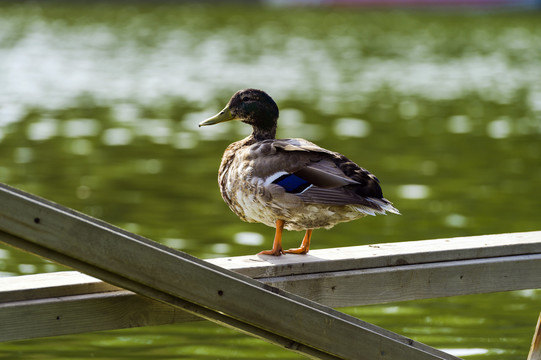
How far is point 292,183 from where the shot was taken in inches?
149

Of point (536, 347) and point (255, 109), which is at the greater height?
point (255, 109)

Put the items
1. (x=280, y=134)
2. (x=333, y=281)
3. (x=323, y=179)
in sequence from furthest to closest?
(x=280, y=134)
(x=323, y=179)
(x=333, y=281)

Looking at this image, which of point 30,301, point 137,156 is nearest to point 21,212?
point 30,301

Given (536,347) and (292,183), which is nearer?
(292,183)

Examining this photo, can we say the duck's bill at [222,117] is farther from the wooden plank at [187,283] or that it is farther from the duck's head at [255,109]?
the wooden plank at [187,283]

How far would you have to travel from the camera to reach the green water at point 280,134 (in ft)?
19.5

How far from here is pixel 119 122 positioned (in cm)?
1482

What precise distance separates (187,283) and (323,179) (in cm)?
101

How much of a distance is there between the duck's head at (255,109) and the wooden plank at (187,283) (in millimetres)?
1366

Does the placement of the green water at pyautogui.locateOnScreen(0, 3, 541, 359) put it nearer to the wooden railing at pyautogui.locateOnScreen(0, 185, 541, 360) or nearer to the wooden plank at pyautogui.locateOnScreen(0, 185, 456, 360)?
the wooden railing at pyautogui.locateOnScreen(0, 185, 541, 360)

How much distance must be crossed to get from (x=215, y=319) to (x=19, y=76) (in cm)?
1915

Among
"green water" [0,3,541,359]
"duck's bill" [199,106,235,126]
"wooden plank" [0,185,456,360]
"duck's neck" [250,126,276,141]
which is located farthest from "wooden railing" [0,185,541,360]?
"green water" [0,3,541,359]

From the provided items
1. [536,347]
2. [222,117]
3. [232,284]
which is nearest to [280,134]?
[222,117]

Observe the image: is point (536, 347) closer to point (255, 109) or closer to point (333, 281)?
point (333, 281)
